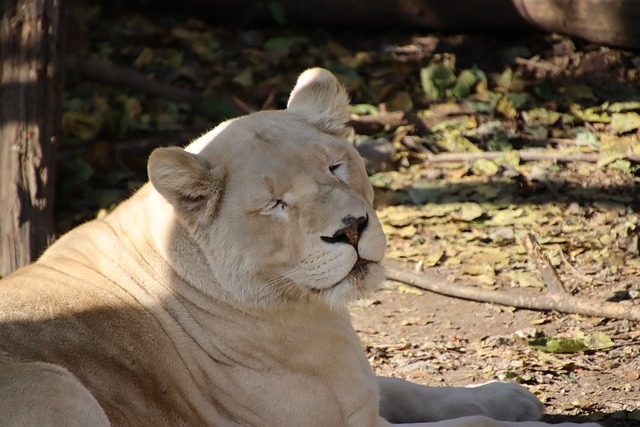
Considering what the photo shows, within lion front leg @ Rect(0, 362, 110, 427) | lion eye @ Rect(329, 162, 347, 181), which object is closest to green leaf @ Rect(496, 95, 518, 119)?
lion eye @ Rect(329, 162, 347, 181)

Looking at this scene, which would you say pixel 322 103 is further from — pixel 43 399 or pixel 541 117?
pixel 541 117

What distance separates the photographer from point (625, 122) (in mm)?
7707

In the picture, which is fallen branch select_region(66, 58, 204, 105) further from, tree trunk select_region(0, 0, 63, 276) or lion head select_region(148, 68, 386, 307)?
lion head select_region(148, 68, 386, 307)

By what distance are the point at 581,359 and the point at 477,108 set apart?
3772 mm

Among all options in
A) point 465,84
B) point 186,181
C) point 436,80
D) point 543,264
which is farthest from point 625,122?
point 186,181

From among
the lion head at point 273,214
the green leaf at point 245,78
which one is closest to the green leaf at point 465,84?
the green leaf at point 245,78

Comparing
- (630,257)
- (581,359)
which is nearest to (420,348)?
(581,359)

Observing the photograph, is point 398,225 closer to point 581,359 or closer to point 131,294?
point 581,359

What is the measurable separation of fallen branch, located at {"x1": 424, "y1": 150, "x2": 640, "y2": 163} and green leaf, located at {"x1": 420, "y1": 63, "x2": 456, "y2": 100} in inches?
45.7

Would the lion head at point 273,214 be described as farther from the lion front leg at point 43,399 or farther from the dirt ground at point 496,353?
the dirt ground at point 496,353

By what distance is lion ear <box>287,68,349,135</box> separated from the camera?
4.29m

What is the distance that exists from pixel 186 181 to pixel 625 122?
16.2 ft

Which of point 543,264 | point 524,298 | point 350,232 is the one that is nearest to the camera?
point 350,232

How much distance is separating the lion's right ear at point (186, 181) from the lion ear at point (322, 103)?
1.88 ft
